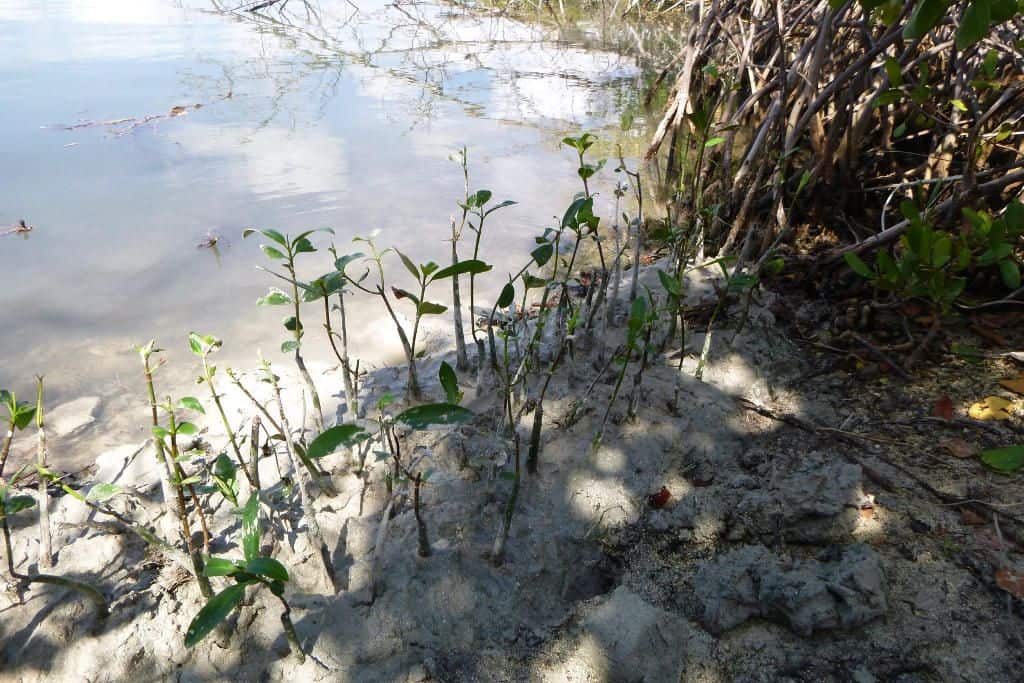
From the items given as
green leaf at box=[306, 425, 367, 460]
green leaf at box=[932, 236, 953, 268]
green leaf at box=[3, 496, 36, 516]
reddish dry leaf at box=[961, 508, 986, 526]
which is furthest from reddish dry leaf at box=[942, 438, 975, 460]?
green leaf at box=[3, 496, 36, 516]

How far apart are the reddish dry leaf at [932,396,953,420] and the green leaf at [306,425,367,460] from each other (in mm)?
1704

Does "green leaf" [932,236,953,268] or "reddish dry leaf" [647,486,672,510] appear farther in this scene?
"green leaf" [932,236,953,268]

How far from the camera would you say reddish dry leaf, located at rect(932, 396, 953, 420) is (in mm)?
1866

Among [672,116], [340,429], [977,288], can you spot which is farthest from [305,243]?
[672,116]

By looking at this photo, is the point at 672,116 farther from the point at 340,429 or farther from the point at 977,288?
the point at 340,429

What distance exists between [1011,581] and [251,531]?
1.59 m

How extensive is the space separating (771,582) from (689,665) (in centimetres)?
26

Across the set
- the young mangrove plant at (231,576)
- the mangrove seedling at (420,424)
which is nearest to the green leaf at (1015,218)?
the mangrove seedling at (420,424)

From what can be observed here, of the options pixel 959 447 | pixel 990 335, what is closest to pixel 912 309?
pixel 990 335

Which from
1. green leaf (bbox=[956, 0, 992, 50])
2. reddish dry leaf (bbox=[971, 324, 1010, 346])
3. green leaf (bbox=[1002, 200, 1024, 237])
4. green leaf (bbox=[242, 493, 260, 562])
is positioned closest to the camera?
green leaf (bbox=[956, 0, 992, 50])

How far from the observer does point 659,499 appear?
5.53 ft

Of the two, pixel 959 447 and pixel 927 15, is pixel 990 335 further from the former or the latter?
pixel 927 15

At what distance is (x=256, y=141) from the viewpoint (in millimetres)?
5141

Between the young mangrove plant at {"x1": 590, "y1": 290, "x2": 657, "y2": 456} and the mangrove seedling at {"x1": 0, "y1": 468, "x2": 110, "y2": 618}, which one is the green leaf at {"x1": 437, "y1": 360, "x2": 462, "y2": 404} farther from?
the mangrove seedling at {"x1": 0, "y1": 468, "x2": 110, "y2": 618}
